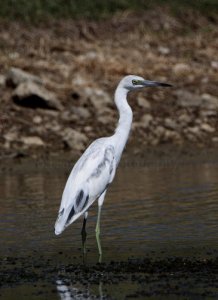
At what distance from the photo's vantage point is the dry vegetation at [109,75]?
18219 millimetres

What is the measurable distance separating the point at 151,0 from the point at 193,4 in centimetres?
92

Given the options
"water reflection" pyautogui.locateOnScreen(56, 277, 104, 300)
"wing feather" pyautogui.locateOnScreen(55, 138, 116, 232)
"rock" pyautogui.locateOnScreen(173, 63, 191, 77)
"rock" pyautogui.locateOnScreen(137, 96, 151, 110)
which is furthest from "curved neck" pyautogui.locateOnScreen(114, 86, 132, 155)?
"rock" pyautogui.locateOnScreen(173, 63, 191, 77)

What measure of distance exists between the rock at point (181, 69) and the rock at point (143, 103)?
4.84 feet

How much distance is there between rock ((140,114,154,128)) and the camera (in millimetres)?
18578

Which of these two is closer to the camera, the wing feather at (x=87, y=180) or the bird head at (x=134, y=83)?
the wing feather at (x=87, y=180)

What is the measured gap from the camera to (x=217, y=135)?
1859 centimetres

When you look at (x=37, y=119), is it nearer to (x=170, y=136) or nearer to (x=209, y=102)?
(x=170, y=136)

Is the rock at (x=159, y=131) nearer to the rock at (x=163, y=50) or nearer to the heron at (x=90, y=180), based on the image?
the rock at (x=163, y=50)

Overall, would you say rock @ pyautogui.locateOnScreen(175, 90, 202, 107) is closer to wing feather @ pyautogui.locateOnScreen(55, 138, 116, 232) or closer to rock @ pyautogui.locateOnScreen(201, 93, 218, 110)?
rock @ pyautogui.locateOnScreen(201, 93, 218, 110)

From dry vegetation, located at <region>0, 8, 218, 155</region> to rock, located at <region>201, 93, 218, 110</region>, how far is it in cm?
2

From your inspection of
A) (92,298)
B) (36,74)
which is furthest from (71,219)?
(36,74)

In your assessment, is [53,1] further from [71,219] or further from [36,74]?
[71,219]

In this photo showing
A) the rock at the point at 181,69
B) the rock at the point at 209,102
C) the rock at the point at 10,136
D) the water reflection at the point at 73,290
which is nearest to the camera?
the water reflection at the point at 73,290

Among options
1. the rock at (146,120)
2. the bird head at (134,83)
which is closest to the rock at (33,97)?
the rock at (146,120)
